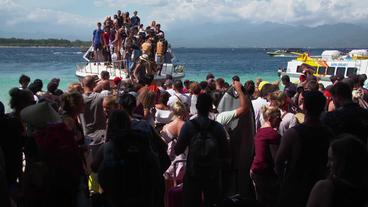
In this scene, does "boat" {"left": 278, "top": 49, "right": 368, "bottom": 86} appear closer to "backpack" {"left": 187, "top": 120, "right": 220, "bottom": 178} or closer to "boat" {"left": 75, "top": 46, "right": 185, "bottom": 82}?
"boat" {"left": 75, "top": 46, "right": 185, "bottom": 82}

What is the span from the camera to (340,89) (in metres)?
4.85

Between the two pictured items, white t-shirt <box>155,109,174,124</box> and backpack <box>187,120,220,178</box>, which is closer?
backpack <box>187,120,220,178</box>

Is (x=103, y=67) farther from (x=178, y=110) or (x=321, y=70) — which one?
(x=178, y=110)

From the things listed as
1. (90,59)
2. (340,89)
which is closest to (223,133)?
(340,89)

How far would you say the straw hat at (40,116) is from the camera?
13.3ft

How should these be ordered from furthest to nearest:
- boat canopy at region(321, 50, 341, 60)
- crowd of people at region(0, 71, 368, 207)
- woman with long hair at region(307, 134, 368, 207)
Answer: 1. boat canopy at region(321, 50, 341, 60)
2. crowd of people at region(0, 71, 368, 207)
3. woman with long hair at region(307, 134, 368, 207)

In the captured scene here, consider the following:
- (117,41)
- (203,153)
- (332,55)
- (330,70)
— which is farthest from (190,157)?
(332,55)

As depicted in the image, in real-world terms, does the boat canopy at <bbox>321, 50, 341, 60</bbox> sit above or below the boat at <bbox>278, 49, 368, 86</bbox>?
above

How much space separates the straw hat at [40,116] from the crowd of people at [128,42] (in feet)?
36.6

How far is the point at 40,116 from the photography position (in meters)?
4.07

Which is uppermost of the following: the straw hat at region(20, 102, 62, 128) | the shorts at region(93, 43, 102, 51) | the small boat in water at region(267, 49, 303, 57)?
the shorts at region(93, 43, 102, 51)

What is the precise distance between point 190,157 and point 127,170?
109 cm

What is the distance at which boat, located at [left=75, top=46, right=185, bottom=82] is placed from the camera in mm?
16969

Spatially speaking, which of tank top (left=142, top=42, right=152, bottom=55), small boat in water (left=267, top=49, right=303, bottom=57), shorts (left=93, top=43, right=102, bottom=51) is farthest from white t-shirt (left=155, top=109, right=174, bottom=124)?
small boat in water (left=267, top=49, right=303, bottom=57)
